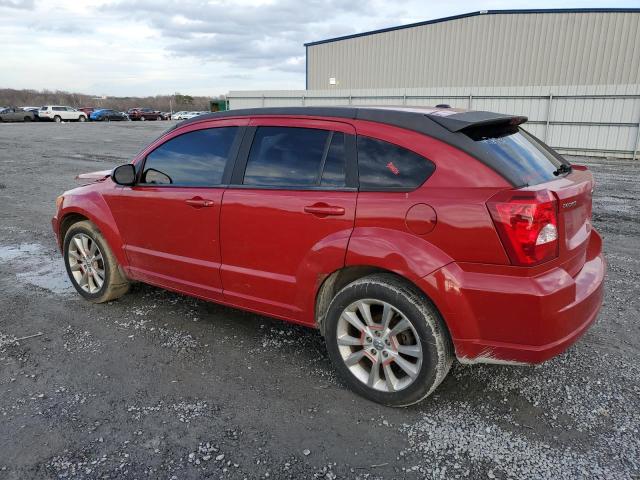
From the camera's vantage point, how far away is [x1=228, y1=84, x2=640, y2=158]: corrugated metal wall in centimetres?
1616

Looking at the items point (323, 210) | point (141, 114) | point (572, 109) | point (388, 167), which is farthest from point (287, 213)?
point (141, 114)

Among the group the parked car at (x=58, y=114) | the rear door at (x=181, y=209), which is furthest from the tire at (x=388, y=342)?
the parked car at (x=58, y=114)

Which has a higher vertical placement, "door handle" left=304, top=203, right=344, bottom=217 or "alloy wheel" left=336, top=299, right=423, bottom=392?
"door handle" left=304, top=203, right=344, bottom=217

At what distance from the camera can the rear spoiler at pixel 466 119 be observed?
2.75 m

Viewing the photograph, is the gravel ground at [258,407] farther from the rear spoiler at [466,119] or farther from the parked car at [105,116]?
the parked car at [105,116]

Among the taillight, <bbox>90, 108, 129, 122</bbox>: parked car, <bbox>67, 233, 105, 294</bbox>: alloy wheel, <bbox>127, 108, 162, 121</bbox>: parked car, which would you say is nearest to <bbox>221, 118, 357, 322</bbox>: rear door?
the taillight

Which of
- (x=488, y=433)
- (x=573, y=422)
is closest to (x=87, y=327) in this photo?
(x=488, y=433)

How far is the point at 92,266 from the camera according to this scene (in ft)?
14.6

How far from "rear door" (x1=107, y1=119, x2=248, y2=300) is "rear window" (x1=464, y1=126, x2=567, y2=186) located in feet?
5.44

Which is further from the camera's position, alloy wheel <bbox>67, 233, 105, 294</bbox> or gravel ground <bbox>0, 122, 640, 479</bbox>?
alloy wheel <bbox>67, 233, 105, 294</bbox>

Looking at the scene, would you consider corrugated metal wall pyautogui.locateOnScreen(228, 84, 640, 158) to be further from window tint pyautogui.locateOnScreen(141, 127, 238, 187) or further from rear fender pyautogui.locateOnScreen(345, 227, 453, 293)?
rear fender pyautogui.locateOnScreen(345, 227, 453, 293)

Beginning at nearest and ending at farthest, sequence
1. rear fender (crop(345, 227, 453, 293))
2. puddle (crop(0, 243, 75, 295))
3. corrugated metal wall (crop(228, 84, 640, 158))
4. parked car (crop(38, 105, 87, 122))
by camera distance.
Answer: rear fender (crop(345, 227, 453, 293))
puddle (crop(0, 243, 75, 295))
corrugated metal wall (crop(228, 84, 640, 158))
parked car (crop(38, 105, 87, 122))

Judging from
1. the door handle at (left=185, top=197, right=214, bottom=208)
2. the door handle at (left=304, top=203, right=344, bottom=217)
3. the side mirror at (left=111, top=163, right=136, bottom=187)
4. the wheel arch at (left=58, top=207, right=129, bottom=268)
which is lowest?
the wheel arch at (left=58, top=207, right=129, bottom=268)

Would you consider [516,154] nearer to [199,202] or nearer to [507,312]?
[507,312]
